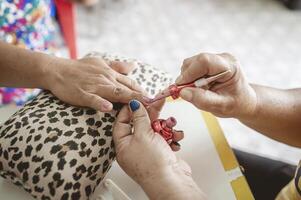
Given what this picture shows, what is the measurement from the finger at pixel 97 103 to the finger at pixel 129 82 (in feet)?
0.25

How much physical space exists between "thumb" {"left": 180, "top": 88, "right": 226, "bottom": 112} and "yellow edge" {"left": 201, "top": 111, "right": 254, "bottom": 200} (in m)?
0.12

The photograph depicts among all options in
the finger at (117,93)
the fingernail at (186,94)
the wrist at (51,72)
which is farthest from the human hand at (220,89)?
the wrist at (51,72)

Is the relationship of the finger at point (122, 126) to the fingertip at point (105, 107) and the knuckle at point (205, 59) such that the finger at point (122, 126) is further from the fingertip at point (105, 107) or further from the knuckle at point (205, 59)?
the knuckle at point (205, 59)

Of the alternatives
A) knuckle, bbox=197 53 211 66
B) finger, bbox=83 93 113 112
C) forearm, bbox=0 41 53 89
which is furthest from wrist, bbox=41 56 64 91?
knuckle, bbox=197 53 211 66

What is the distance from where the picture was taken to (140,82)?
0.86m

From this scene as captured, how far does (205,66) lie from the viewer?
2.47 feet

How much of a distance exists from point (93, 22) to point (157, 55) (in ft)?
1.60

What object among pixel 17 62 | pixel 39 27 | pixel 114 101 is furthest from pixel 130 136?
pixel 39 27

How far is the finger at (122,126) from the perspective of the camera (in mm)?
711

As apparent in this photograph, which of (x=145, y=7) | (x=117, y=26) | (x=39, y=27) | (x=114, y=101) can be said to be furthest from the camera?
(x=145, y=7)

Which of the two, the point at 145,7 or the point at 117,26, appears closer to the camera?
the point at 117,26

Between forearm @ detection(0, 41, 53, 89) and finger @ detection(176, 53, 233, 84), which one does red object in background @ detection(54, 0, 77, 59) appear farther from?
finger @ detection(176, 53, 233, 84)

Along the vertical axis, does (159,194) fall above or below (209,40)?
above

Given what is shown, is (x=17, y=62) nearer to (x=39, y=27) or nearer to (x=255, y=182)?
(x=39, y=27)
